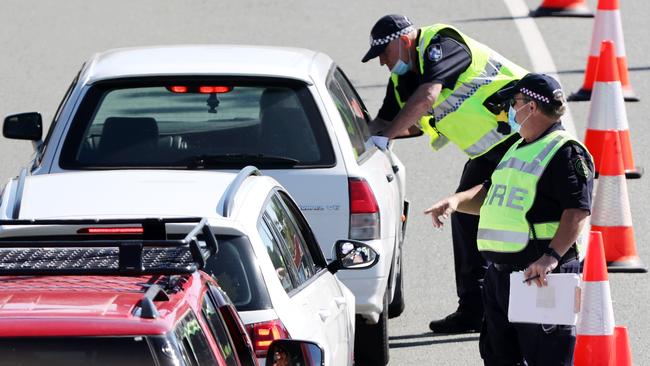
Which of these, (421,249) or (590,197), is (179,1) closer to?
(421,249)

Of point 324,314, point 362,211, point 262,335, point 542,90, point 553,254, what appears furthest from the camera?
point 362,211

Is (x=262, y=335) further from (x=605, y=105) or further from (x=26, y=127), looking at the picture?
(x=605, y=105)

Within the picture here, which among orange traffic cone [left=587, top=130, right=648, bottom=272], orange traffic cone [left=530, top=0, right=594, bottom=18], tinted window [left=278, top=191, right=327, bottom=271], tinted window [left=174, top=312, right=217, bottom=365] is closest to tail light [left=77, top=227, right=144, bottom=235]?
tinted window [left=278, top=191, right=327, bottom=271]

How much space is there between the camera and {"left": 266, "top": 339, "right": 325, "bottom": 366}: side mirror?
478 centimetres

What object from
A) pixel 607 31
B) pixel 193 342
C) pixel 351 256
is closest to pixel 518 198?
pixel 351 256

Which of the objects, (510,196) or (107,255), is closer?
(107,255)

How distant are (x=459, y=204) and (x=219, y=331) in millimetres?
2998

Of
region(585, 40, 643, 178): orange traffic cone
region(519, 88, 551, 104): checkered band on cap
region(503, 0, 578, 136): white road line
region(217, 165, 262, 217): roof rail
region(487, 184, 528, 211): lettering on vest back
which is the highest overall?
region(217, 165, 262, 217): roof rail

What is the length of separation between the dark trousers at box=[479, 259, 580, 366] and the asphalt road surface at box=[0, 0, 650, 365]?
363cm

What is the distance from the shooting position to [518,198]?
672cm

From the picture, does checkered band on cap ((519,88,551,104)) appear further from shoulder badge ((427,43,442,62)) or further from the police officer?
shoulder badge ((427,43,442,62))

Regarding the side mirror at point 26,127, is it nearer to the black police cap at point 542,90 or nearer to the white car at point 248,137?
the white car at point 248,137

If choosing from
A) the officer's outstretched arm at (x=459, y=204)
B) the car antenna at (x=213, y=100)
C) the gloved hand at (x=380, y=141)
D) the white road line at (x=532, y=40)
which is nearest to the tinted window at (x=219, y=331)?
the officer's outstretched arm at (x=459, y=204)

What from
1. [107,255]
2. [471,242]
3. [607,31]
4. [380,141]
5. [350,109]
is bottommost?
[607,31]
